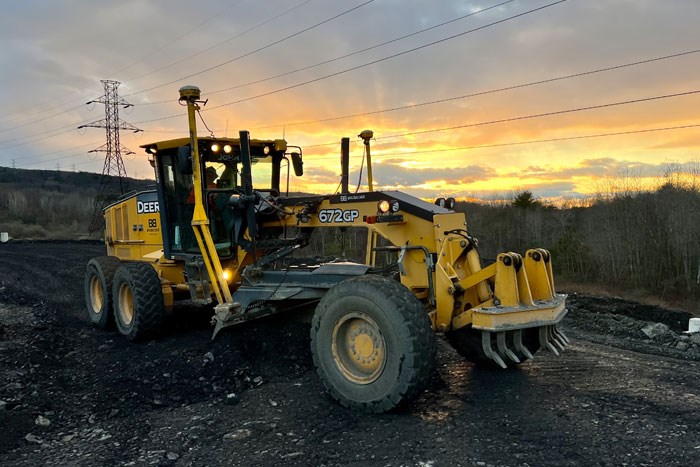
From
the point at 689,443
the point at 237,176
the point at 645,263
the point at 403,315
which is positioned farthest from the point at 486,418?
the point at 645,263

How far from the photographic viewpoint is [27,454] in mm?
4094

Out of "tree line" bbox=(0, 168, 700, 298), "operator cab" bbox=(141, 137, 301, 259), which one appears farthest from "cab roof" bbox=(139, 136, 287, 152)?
"tree line" bbox=(0, 168, 700, 298)

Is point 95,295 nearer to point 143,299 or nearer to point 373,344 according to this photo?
point 143,299

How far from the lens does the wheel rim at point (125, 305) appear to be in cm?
767

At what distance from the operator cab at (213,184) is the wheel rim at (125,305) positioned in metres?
0.78

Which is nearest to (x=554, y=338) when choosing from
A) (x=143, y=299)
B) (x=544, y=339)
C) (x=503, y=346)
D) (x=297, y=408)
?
(x=544, y=339)

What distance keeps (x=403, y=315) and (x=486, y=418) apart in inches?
45.1

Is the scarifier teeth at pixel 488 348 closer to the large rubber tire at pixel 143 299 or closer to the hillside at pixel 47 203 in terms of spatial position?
the large rubber tire at pixel 143 299

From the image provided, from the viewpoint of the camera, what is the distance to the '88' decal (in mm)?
5586

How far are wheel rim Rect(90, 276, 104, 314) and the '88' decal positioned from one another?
4.80 metres

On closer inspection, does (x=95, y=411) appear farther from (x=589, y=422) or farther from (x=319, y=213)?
(x=589, y=422)

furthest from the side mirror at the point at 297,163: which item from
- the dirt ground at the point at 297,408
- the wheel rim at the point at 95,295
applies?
A: the wheel rim at the point at 95,295

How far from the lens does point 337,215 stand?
5.76 meters

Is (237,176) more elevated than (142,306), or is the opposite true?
(237,176)
